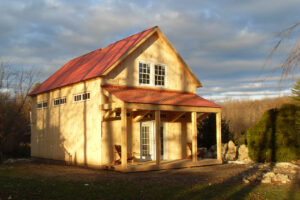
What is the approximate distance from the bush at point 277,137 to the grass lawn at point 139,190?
7361mm

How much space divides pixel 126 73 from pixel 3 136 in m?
8.52

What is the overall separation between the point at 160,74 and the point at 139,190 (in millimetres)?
9838

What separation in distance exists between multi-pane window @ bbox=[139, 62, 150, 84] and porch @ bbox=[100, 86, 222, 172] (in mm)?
729

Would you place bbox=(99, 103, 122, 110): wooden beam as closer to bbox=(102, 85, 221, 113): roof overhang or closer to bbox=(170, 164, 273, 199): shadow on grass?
bbox=(102, 85, 221, 113): roof overhang

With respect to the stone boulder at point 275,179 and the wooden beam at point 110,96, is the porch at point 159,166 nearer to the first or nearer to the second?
the wooden beam at point 110,96

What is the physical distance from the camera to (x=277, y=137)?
1808 centimetres

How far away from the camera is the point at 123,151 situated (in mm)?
13898

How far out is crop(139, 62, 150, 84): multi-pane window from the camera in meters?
17.7

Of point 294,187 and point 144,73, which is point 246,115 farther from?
point 294,187

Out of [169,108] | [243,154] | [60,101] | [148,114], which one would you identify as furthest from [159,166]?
[60,101]

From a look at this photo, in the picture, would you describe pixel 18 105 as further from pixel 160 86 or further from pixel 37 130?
pixel 160 86

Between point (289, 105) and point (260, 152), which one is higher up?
point (289, 105)

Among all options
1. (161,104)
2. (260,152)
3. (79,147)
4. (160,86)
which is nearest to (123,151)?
(161,104)

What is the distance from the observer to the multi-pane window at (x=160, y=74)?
18.4 m
